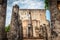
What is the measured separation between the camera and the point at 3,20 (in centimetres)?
678

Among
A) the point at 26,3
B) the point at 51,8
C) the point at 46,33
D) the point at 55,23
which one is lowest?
the point at 46,33

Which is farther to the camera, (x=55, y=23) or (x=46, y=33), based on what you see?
(x=46, y=33)

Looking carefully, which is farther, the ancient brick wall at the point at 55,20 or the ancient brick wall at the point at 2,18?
the ancient brick wall at the point at 2,18

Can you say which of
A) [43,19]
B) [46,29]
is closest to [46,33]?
[46,29]

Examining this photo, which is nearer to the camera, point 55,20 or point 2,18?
point 55,20

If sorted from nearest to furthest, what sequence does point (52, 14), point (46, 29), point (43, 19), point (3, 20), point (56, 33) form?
point (56, 33) → point (52, 14) → point (3, 20) → point (46, 29) → point (43, 19)

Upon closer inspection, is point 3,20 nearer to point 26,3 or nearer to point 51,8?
point 51,8

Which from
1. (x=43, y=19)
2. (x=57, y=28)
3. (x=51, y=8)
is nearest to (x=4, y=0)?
(x=51, y=8)

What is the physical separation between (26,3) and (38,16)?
115 inches

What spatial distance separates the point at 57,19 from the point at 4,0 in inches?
92.8

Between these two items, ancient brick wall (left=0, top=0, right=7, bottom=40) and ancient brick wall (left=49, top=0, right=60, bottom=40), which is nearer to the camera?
ancient brick wall (left=49, top=0, right=60, bottom=40)

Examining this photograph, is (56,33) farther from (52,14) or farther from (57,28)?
(52,14)

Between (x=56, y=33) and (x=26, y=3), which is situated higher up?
(x=26, y=3)

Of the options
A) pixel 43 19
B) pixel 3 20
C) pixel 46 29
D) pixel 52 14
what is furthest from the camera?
pixel 43 19
